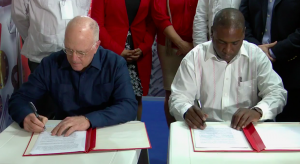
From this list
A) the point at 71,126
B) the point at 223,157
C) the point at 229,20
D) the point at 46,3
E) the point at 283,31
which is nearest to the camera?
the point at 223,157

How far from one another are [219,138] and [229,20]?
65 cm

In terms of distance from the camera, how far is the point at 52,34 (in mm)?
2461

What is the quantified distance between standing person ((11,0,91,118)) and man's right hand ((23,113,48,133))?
0.73 metres

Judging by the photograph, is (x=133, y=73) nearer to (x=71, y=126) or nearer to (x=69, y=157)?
(x=71, y=126)

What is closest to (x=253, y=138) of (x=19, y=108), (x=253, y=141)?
(x=253, y=141)

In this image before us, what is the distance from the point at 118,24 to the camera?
8.68 ft

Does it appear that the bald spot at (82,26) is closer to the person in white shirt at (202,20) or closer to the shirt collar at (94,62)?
the shirt collar at (94,62)

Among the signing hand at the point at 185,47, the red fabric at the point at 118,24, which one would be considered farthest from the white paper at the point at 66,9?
the signing hand at the point at 185,47

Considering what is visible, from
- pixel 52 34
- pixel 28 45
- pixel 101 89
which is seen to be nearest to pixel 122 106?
pixel 101 89

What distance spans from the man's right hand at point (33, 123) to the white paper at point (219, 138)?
2.45 feet

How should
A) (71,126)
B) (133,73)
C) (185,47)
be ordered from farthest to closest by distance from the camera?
(133,73) < (185,47) < (71,126)

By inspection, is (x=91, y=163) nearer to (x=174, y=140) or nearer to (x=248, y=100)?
(x=174, y=140)

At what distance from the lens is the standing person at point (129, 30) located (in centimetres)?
261

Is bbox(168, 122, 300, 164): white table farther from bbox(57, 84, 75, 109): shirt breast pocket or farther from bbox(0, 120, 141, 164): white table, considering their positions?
bbox(57, 84, 75, 109): shirt breast pocket
